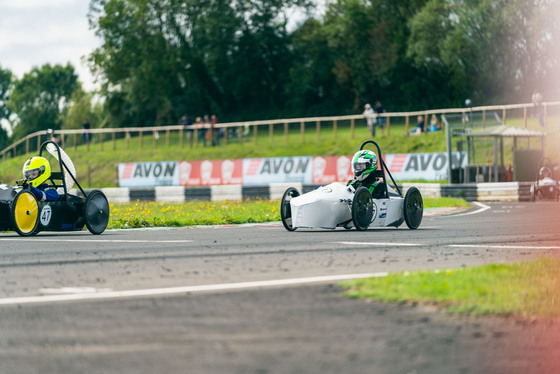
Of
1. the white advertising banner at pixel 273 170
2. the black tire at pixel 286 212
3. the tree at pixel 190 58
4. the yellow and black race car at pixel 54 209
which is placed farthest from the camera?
the tree at pixel 190 58

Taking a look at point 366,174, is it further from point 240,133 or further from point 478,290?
Answer: point 240,133

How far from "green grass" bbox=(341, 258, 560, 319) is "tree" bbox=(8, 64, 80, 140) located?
125612mm

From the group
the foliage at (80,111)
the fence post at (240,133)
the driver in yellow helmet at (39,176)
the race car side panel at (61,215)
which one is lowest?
the race car side panel at (61,215)

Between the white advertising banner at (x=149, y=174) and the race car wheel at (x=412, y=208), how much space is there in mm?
29148

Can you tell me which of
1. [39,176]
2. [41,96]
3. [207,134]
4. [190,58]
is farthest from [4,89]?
[39,176]

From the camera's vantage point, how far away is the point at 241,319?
7227mm

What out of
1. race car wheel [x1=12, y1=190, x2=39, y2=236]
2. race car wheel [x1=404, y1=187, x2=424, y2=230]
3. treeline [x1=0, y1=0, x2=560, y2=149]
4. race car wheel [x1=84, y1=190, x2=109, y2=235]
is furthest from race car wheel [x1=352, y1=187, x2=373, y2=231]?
treeline [x1=0, y1=0, x2=560, y2=149]

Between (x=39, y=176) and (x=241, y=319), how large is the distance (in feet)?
37.0

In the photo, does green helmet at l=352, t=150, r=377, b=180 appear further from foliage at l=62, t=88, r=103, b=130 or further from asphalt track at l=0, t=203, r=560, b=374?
foliage at l=62, t=88, r=103, b=130

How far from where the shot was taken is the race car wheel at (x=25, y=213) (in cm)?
1667

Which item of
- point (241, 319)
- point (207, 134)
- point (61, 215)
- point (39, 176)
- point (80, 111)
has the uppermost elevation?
point (80, 111)

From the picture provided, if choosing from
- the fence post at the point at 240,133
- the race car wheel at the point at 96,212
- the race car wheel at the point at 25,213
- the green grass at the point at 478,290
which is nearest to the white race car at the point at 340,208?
the race car wheel at the point at 96,212

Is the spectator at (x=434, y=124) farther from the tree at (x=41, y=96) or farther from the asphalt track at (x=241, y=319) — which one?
the tree at (x=41, y=96)

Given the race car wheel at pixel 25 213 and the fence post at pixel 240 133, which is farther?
the fence post at pixel 240 133
